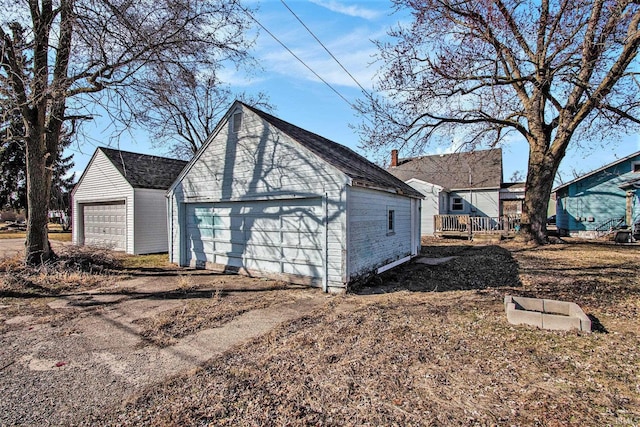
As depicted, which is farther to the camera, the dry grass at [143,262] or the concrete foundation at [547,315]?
the dry grass at [143,262]

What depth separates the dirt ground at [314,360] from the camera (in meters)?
3.01

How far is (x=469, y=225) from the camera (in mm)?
19078

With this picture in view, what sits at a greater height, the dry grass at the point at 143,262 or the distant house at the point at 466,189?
the distant house at the point at 466,189

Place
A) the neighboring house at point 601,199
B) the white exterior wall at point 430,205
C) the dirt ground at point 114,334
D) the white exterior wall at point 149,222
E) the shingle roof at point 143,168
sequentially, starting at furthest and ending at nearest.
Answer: the white exterior wall at point 430,205
the neighboring house at point 601,199
the shingle roof at point 143,168
the white exterior wall at point 149,222
the dirt ground at point 114,334

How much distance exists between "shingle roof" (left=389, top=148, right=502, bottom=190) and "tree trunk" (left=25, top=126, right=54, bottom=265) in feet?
71.7

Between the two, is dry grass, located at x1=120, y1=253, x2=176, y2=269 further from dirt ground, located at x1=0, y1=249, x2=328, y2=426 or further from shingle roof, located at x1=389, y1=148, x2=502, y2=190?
shingle roof, located at x1=389, y1=148, x2=502, y2=190

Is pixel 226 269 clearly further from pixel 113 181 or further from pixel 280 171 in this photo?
pixel 113 181

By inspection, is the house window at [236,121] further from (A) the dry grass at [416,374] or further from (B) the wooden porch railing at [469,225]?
(B) the wooden porch railing at [469,225]

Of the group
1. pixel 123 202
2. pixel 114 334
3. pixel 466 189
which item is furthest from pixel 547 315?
pixel 466 189

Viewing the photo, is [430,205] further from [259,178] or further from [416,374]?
[416,374]

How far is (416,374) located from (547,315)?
2.71m

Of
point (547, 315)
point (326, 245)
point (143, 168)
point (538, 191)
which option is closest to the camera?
point (547, 315)

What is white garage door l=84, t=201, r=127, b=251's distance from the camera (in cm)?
1522

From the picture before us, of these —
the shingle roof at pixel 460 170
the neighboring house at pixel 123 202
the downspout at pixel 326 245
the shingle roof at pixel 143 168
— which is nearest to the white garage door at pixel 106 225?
the neighboring house at pixel 123 202
